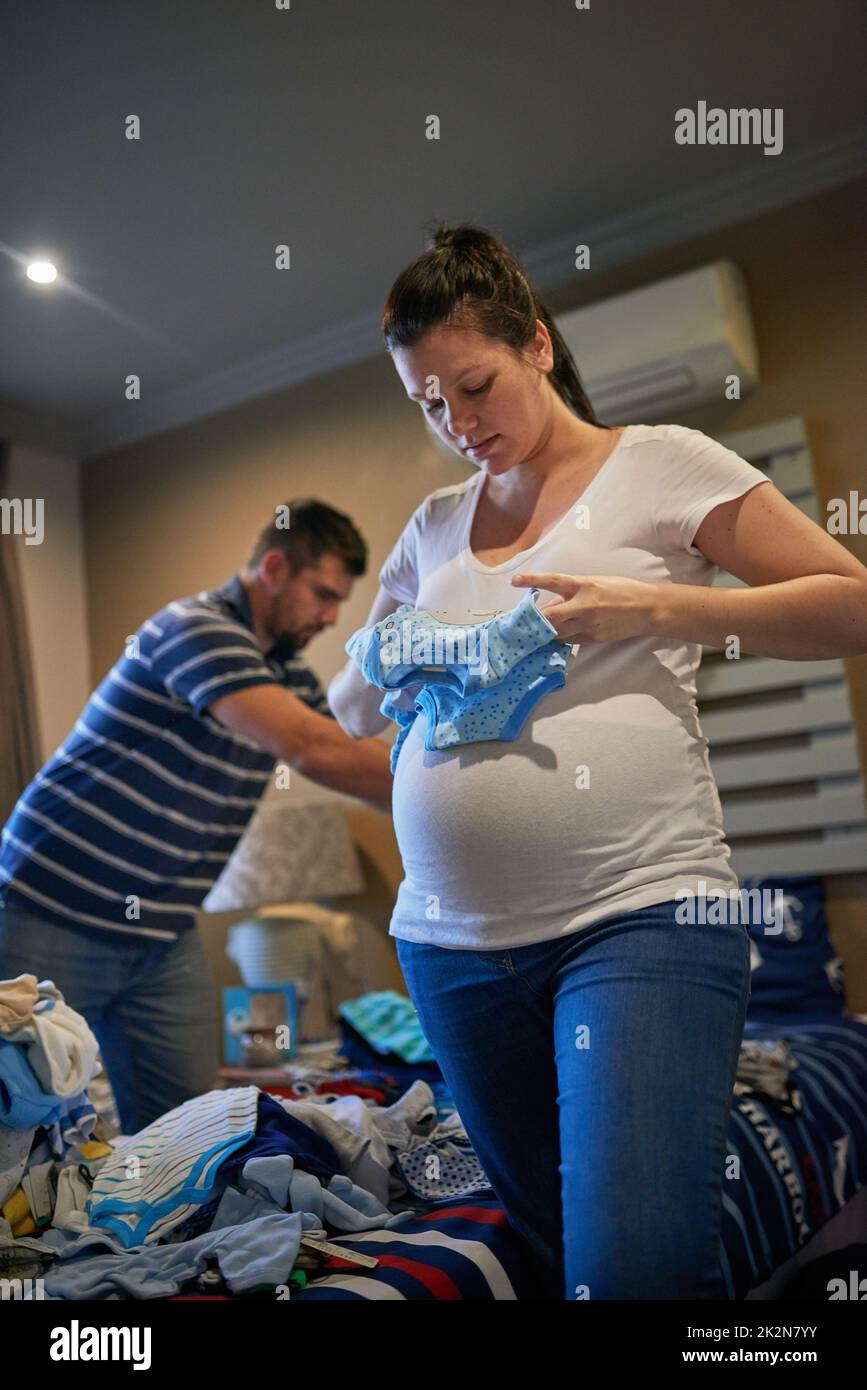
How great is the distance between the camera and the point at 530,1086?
1.09 meters

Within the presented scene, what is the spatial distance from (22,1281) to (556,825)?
0.68 m

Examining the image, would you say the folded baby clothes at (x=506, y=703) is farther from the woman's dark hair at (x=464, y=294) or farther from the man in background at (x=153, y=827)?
the man in background at (x=153, y=827)

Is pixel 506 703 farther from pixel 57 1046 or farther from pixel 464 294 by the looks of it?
pixel 57 1046

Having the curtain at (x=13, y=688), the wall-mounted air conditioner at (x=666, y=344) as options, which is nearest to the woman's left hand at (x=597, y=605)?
the wall-mounted air conditioner at (x=666, y=344)

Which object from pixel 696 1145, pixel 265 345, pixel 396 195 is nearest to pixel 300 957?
pixel 265 345

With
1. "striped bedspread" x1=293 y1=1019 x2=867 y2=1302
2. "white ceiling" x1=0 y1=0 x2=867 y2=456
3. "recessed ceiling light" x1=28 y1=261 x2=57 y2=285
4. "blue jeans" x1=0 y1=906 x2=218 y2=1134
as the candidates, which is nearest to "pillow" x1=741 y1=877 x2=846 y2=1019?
"striped bedspread" x1=293 y1=1019 x2=867 y2=1302

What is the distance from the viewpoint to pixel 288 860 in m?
3.13

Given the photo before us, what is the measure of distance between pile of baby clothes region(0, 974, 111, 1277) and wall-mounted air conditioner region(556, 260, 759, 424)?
6.76ft

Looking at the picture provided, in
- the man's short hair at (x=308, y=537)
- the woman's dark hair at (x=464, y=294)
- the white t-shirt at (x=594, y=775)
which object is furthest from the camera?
the man's short hair at (x=308, y=537)

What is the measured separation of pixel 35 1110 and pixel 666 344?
86.6 inches

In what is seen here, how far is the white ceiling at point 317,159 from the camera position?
7.32 ft

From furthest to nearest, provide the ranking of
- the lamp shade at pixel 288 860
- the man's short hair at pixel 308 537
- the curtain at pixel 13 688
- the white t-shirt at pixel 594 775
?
the lamp shade at pixel 288 860, the curtain at pixel 13 688, the man's short hair at pixel 308 537, the white t-shirt at pixel 594 775

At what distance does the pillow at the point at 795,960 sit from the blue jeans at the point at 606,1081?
1.51 meters

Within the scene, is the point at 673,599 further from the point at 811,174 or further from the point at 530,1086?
the point at 811,174
